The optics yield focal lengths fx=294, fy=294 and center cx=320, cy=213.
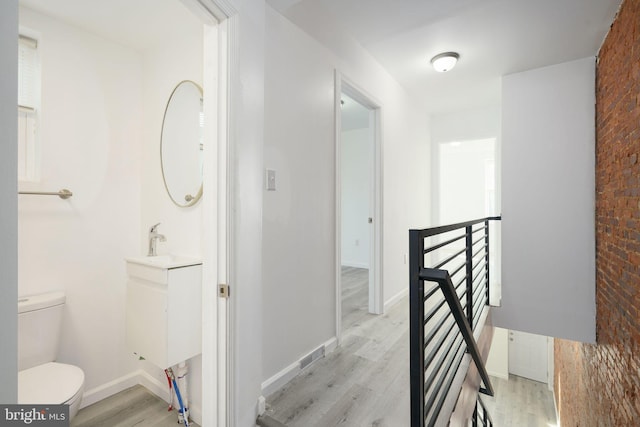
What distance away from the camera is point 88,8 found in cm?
188

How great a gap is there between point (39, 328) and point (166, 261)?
0.82m

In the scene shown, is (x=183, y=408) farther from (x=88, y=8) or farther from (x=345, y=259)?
(x=345, y=259)

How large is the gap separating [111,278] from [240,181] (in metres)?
1.56

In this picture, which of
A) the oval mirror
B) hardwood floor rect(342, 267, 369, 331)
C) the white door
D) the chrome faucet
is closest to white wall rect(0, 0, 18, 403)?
the oval mirror

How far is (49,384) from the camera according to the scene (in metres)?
1.58

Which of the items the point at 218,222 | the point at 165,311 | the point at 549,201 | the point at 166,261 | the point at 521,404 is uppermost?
the point at 549,201

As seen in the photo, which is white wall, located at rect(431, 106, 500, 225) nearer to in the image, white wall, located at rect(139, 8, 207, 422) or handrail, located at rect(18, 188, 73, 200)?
white wall, located at rect(139, 8, 207, 422)

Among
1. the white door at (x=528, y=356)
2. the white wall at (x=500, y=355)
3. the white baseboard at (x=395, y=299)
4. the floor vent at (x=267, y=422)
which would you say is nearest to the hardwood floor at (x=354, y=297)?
the white baseboard at (x=395, y=299)

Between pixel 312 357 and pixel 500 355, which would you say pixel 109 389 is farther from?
pixel 500 355

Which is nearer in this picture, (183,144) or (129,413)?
(129,413)

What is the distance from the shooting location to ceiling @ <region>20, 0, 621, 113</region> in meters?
1.91

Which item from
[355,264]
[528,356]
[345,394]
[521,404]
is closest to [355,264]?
[355,264]

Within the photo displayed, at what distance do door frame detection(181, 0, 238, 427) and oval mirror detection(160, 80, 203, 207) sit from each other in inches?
22.9

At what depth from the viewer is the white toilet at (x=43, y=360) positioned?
151 cm
